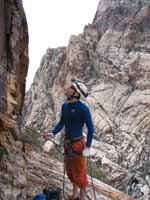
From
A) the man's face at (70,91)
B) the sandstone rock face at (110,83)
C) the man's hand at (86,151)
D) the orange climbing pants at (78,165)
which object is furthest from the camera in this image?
the sandstone rock face at (110,83)

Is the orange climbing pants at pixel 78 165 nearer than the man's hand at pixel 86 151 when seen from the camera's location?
No

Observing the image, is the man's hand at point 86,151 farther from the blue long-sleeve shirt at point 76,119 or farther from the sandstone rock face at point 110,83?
the sandstone rock face at point 110,83

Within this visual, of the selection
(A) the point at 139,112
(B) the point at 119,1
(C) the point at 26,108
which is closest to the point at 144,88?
(A) the point at 139,112

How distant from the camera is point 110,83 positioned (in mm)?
69125

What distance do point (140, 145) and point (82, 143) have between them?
169 ft

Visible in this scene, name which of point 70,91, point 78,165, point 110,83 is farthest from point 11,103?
point 110,83

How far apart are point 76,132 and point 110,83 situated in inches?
2361

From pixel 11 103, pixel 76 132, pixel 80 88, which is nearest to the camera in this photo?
pixel 80 88

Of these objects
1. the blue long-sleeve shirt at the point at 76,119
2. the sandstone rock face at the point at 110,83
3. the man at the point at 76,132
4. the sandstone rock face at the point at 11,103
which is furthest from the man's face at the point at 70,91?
the sandstone rock face at the point at 110,83

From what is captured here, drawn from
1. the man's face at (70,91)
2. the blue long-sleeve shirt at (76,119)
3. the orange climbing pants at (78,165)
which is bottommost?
the orange climbing pants at (78,165)

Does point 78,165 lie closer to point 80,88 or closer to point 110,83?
point 80,88

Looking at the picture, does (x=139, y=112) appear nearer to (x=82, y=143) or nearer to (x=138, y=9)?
(x=138, y=9)

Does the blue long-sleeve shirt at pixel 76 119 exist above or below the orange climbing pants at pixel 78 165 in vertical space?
above

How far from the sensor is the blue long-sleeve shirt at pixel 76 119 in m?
9.13
